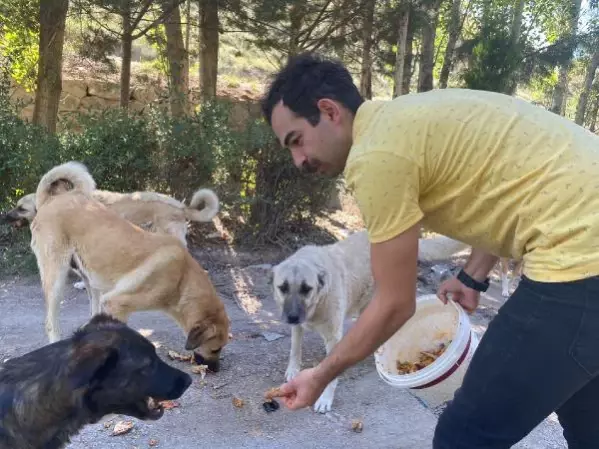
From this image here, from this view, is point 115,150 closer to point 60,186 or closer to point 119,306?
point 60,186

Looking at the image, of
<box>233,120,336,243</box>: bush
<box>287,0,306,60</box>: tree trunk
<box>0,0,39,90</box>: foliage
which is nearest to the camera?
<box>233,120,336,243</box>: bush

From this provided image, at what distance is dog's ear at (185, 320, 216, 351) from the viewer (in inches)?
167

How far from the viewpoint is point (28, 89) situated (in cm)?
1246

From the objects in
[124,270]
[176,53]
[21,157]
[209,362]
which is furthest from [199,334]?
[176,53]

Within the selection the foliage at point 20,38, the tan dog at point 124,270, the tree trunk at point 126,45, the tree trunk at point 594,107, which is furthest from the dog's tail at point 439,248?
the tree trunk at point 594,107

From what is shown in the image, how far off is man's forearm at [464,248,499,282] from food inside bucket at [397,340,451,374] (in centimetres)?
52

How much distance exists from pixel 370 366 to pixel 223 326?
4.25 ft

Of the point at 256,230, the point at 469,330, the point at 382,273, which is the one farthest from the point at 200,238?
the point at 382,273

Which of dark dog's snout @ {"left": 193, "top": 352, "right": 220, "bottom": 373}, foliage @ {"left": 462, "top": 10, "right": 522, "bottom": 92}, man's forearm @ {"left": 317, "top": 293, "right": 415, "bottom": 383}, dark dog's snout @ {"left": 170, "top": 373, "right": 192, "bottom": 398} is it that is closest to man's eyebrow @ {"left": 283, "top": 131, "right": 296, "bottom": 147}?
man's forearm @ {"left": 317, "top": 293, "right": 415, "bottom": 383}

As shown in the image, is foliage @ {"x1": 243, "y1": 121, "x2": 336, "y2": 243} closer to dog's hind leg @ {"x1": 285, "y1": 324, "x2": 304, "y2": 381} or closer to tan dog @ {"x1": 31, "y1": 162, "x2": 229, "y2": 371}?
tan dog @ {"x1": 31, "y1": 162, "x2": 229, "y2": 371}

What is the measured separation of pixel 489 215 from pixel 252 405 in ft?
9.23

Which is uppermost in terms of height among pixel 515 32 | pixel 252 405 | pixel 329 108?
pixel 515 32

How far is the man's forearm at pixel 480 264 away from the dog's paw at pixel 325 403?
1.93 m

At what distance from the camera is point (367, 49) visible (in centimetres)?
937
